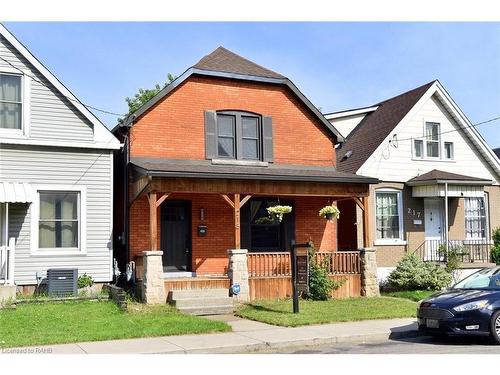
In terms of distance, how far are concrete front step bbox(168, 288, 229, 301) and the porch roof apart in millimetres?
2993

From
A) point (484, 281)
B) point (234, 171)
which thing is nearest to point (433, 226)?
point (234, 171)

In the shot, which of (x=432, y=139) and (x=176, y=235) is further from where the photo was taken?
(x=432, y=139)

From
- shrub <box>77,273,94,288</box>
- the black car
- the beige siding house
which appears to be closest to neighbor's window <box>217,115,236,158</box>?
the beige siding house

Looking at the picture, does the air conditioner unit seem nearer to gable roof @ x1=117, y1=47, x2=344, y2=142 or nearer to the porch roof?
the porch roof

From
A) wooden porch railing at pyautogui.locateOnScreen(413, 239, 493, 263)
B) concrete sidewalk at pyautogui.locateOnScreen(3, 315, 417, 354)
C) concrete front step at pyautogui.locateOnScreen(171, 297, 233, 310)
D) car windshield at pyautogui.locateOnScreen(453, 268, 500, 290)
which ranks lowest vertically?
concrete sidewalk at pyautogui.locateOnScreen(3, 315, 417, 354)

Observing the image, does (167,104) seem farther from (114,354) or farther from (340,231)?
(114,354)

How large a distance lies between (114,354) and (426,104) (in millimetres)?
16678

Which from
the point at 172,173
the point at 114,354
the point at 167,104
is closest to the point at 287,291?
the point at 172,173

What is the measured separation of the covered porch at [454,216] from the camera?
21688 mm

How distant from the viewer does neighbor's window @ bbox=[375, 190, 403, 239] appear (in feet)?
71.1

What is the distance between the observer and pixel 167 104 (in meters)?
18.6

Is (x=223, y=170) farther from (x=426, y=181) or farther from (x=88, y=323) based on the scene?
(x=426, y=181)

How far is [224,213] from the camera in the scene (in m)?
19.1

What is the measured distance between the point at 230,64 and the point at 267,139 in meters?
2.79
